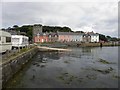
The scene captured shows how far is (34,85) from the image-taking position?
1443 cm

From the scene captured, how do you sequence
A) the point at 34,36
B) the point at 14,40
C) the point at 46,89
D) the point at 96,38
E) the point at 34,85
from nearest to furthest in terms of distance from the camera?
the point at 46,89, the point at 34,85, the point at 14,40, the point at 34,36, the point at 96,38

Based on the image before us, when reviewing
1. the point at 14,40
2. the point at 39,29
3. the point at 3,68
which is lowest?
the point at 3,68

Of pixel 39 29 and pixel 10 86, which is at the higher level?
pixel 39 29

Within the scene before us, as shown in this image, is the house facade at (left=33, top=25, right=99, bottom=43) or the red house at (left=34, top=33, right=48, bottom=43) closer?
the red house at (left=34, top=33, right=48, bottom=43)

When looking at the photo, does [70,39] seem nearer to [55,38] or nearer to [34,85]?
[55,38]

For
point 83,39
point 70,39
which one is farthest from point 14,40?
point 83,39

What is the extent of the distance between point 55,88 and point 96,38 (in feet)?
378

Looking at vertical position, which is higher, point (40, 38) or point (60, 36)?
point (60, 36)

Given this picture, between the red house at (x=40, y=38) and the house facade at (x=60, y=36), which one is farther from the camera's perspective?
the house facade at (x=60, y=36)

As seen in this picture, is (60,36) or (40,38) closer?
(40,38)

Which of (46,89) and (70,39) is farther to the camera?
(70,39)

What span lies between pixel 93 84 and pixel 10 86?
6.75m

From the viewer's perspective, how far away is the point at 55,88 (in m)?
13.5

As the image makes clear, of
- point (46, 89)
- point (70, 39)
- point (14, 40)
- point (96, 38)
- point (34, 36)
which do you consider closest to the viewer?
point (46, 89)
